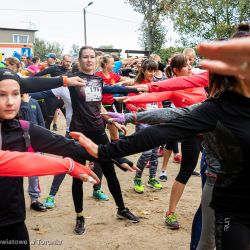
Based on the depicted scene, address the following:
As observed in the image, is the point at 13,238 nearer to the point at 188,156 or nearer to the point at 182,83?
the point at 182,83

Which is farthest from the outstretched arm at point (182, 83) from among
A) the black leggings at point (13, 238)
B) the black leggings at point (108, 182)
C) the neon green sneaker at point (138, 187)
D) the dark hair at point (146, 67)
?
the neon green sneaker at point (138, 187)

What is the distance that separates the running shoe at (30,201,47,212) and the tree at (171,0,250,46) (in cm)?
1985

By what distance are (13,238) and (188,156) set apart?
8.64 ft

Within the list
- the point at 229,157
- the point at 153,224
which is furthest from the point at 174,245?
the point at 229,157

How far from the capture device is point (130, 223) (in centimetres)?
492

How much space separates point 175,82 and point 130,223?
81.5 inches

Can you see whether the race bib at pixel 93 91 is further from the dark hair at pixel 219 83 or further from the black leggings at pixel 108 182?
the dark hair at pixel 219 83

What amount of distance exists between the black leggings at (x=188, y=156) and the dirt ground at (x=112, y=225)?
70cm

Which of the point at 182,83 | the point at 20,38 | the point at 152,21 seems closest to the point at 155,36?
the point at 152,21

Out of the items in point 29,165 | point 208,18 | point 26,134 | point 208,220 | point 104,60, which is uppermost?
point 208,18

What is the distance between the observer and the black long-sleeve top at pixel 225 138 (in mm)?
2217

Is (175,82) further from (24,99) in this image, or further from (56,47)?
(56,47)

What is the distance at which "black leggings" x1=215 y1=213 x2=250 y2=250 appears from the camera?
2.32m

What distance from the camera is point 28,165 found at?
240cm
